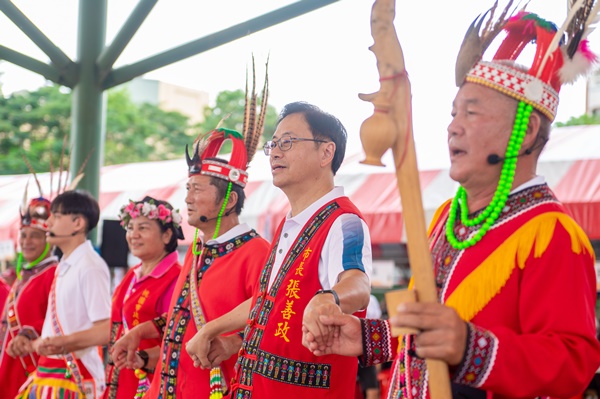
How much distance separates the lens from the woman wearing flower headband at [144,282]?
4.29 m

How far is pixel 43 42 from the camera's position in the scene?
5.14 meters

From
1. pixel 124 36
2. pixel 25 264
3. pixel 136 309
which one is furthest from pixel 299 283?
pixel 25 264

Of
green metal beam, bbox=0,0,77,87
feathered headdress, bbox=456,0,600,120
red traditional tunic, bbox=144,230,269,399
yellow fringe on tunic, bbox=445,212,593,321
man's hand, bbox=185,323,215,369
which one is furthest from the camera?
green metal beam, bbox=0,0,77,87

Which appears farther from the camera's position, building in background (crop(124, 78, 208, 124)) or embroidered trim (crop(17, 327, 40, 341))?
building in background (crop(124, 78, 208, 124))

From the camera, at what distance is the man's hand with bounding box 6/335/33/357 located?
16.2ft

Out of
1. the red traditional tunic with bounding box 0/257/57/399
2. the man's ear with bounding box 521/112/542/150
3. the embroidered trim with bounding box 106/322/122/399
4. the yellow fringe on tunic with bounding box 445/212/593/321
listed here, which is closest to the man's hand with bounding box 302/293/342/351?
the yellow fringe on tunic with bounding box 445/212/593/321

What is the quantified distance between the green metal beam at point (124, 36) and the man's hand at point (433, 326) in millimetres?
3726

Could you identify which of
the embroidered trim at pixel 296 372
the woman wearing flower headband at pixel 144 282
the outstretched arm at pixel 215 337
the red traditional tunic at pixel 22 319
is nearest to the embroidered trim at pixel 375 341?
the embroidered trim at pixel 296 372

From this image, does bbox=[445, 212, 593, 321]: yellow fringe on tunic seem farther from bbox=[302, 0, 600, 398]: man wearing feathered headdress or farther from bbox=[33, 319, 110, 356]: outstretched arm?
bbox=[33, 319, 110, 356]: outstretched arm

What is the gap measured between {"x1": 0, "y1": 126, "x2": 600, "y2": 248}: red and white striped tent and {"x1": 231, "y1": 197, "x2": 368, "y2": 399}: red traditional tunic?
2023 millimetres

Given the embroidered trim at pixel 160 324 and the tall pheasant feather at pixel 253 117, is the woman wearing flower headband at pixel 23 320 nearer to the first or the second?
the embroidered trim at pixel 160 324

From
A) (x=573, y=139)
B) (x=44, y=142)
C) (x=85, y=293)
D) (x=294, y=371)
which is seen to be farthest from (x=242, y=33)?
(x=44, y=142)

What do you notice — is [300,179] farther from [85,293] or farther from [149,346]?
[85,293]

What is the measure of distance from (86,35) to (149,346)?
92.5 inches
